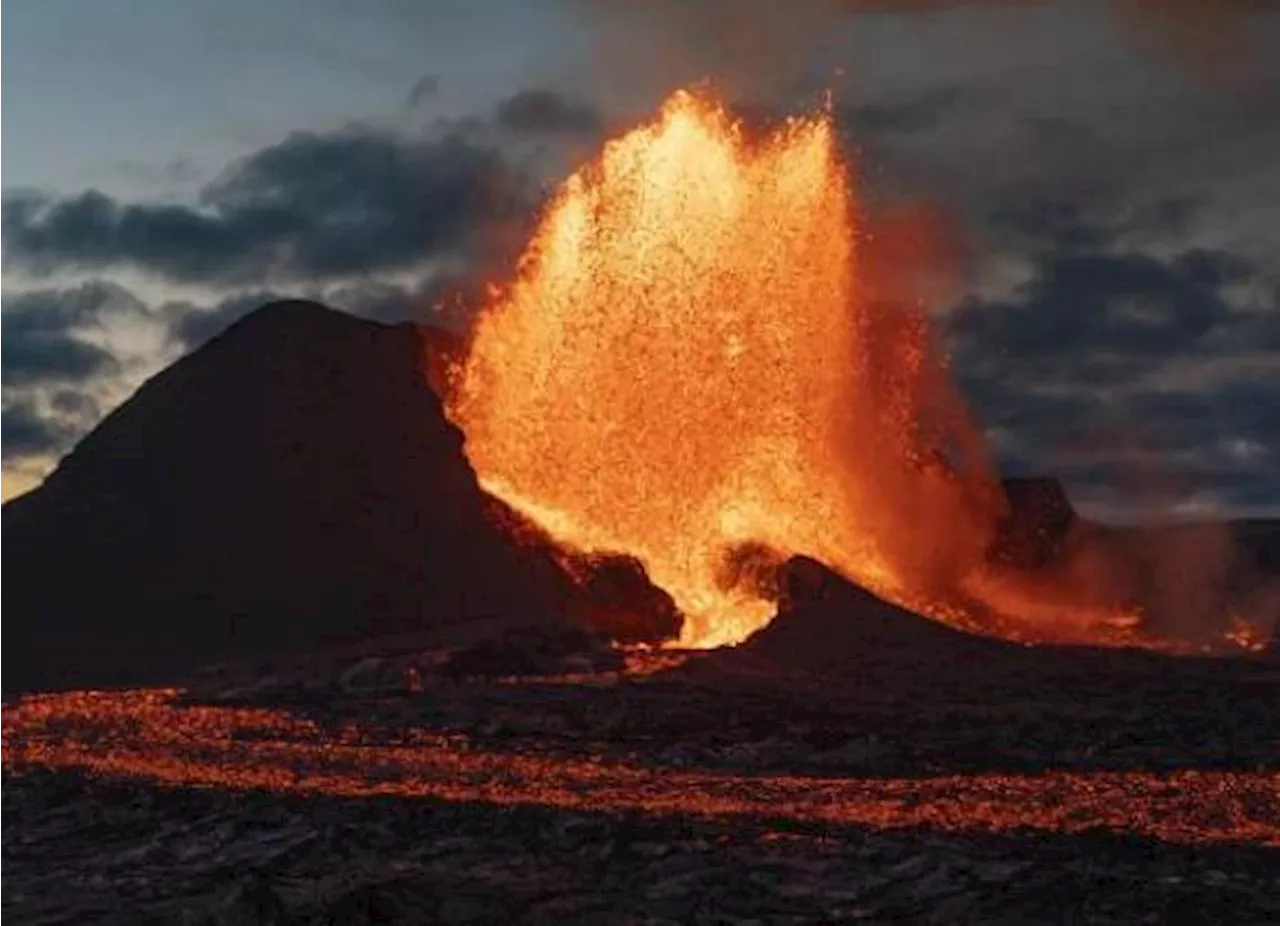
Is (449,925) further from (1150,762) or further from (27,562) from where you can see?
(27,562)

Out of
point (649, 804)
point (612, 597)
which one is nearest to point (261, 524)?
point (612, 597)

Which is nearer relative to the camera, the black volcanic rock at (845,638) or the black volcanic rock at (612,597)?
the black volcanic rock at (845,638)

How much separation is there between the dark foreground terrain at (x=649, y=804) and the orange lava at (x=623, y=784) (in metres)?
0.09

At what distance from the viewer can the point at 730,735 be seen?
31.1 m

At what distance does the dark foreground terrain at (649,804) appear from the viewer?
15.5 metres

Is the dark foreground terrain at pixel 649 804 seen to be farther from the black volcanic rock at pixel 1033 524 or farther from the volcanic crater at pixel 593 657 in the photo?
the black volcanic rock at pixel 1033 524

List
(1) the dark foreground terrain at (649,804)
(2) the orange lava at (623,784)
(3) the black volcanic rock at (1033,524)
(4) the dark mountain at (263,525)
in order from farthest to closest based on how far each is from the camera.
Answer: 1. (3) the black volcanic rock at (1033,524)
2. (4) the dark mountain at (263,525)
3. (2) the orange lava at (623,784)
4. (1) the dark foreground terrain at (649,804)

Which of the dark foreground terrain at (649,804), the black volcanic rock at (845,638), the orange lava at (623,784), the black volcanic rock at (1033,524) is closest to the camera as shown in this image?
the dark foreground terrain at (649,804)

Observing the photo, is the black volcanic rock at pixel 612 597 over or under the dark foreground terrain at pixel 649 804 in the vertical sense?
over

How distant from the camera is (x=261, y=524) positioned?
5712 centimetres

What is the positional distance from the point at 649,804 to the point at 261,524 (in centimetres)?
3804

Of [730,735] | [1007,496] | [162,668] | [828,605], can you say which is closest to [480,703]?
[730,735]

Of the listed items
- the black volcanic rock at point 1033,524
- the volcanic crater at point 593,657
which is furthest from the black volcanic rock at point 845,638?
the black volcanic rock at point 1033,524

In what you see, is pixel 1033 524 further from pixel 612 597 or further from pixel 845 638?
pixel 845 638
